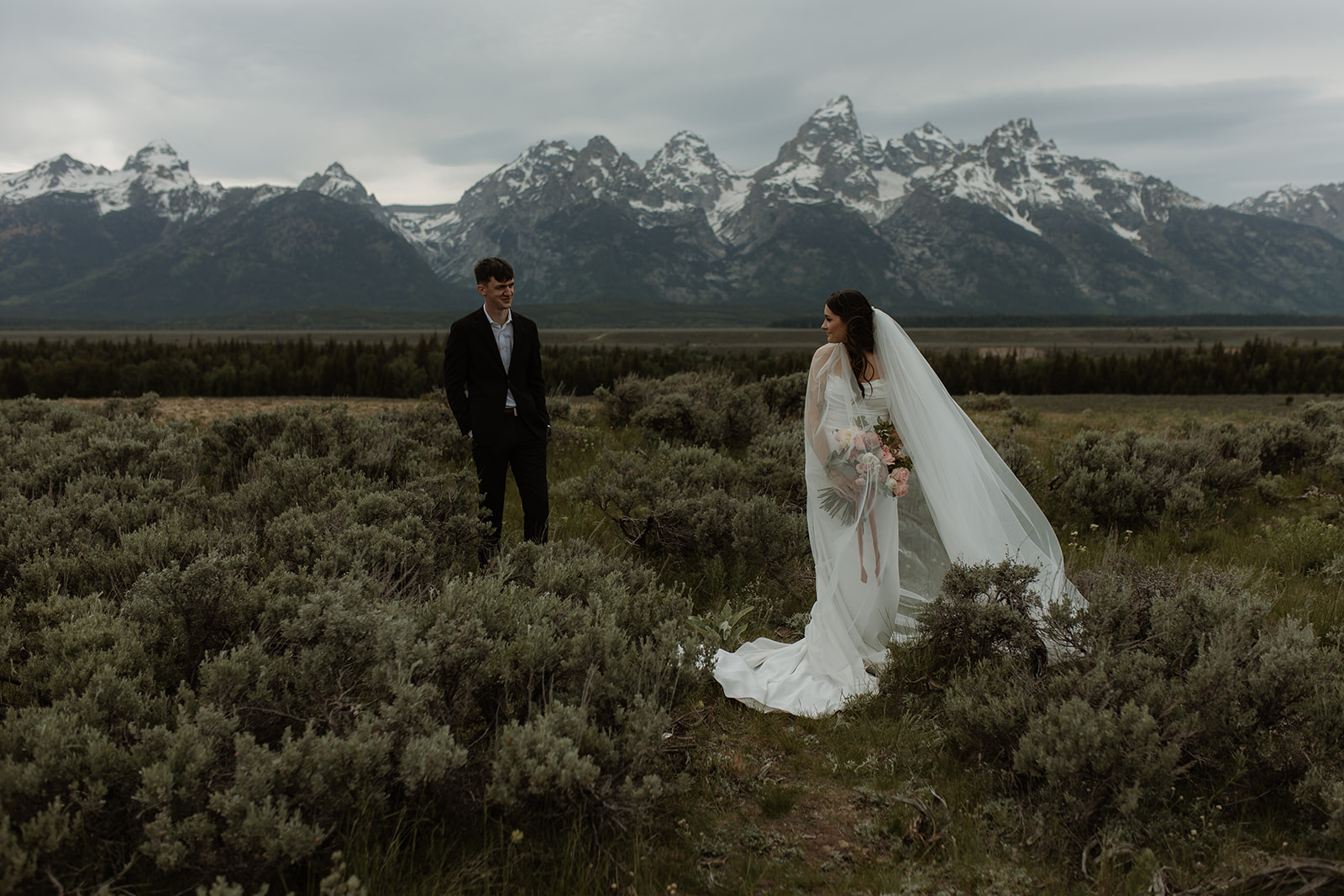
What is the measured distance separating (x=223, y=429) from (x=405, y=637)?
6.67 m

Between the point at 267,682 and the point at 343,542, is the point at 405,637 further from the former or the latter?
the point at 343,542

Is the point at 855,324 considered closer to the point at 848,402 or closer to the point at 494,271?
the point at 848,402

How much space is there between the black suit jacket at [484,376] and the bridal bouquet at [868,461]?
2380 mm

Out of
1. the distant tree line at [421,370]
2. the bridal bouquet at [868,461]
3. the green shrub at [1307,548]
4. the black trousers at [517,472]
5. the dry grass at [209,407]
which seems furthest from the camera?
the distant tree line at [421,370]

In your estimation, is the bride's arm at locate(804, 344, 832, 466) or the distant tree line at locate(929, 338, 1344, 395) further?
the distant tree line at locate(929, 338, 1344, 395)

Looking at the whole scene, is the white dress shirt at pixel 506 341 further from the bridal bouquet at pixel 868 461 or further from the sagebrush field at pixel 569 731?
the bridal bouquet at pixel 868 461

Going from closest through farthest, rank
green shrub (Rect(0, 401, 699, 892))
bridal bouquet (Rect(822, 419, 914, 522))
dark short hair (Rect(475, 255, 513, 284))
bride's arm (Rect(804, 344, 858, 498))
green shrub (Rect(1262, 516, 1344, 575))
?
green shrub (Rect(0, 401, 699, 892)) → bridal bouquet (Rect(822, 419, 914, 522)) → bride's arm (Rect(804, 344, 858, 498)) → dark short hair (Rect(475, 255, 513, 284)) → green shrub (Rect(1262, 516, 1344, 575))

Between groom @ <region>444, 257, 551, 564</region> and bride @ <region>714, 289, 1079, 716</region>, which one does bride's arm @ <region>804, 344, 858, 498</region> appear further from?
groom @ <region>444, 257, 551, 564</region>

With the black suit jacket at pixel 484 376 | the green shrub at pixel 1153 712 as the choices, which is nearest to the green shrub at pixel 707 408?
the black suit jacket at pixel 484 376

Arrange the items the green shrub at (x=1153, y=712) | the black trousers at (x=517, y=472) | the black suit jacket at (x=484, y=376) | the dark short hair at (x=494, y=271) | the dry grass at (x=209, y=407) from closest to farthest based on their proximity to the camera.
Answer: the green shrub at (x=1153, y=712), the dark short hair at (x=494, y=271), the black suit jacket at (x=484, y=376), the black trousers at (x=517, y=472), the dry grass at (x=209, y=407)

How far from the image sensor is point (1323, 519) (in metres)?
7.83

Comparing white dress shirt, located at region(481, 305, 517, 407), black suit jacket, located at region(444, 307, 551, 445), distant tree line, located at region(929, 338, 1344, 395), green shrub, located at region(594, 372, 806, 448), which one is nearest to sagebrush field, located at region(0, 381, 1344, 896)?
black suit jacket, located at region(444, 307, 551, 445)

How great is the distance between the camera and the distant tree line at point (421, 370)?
30547 millimetres

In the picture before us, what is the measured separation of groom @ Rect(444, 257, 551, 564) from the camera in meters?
5.75
